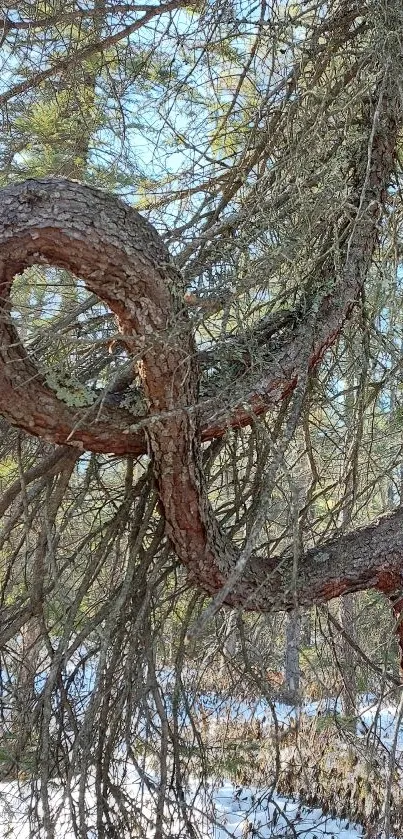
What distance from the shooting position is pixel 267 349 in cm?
210

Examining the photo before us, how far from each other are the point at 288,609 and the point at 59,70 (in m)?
2.14

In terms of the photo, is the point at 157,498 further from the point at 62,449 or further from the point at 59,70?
the point at 59,70

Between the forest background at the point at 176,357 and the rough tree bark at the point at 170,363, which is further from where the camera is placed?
the forest background at the point at 176,357

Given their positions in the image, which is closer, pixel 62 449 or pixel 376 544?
pixel 62 449

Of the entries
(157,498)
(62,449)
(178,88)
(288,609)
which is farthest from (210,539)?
(178,88)

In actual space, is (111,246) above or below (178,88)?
below

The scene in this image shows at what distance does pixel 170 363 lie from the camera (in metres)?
1.68

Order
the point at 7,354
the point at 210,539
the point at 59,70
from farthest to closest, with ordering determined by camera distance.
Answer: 1. the point at 59,70
2. the point at 210,539
3. the point at 7,354

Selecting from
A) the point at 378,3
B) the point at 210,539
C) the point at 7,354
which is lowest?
the point at 210,539

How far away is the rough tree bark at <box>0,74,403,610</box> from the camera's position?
149 centimetres

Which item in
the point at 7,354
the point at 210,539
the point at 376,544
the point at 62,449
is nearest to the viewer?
the point at 7,354

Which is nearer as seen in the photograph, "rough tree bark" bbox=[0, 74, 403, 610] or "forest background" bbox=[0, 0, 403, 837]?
"rough tree bark" bbox=[0, 74, 403, 610]

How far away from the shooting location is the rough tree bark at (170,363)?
4.89 ft

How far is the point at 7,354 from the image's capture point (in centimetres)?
158
